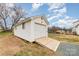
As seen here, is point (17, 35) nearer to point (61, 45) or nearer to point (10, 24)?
point (10, 24)

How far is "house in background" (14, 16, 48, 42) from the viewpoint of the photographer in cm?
313

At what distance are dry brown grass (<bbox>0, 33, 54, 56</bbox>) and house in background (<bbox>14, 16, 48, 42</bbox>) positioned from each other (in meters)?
0.07

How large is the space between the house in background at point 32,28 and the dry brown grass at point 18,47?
0.22ft

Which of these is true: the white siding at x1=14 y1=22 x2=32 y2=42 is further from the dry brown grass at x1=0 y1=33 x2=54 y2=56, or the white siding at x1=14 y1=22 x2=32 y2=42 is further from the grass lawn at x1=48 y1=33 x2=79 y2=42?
the grass lawn at x1=48 y1=33 x2=79 y2=42

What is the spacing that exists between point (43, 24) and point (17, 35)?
1.13ft

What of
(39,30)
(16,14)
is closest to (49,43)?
(39,30)

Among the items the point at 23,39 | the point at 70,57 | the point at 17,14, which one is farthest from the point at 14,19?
the point at 70,57

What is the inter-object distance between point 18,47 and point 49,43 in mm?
378

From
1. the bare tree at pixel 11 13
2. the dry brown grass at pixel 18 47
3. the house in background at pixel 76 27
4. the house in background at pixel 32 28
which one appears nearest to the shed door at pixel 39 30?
the house in background at pixel 32 28

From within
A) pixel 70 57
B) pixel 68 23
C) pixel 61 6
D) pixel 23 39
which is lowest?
pixel 70 57

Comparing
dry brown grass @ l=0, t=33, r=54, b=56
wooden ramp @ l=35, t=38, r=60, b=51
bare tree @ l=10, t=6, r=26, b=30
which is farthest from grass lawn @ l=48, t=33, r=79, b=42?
bare tree @ l=10, t=6, r=26, b=30

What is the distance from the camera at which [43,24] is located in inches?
124

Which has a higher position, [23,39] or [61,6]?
[61,6]

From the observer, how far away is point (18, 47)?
10.4ft
